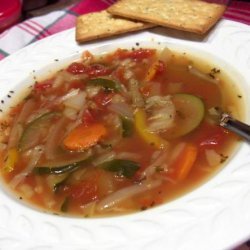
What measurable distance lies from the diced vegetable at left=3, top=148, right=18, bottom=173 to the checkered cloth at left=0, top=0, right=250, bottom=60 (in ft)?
5.05

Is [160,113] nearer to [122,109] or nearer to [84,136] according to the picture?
[122,109]

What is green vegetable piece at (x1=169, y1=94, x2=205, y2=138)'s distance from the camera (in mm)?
2893

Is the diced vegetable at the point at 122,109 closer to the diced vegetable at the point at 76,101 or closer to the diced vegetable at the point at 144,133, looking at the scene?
the diced vegetable at the point at 144,133

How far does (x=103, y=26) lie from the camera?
3.84 metres

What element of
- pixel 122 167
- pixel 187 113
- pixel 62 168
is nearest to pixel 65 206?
pixel 62 168

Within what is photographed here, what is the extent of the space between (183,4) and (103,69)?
2.91ft

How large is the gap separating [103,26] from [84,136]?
126cm

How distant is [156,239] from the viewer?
216cm

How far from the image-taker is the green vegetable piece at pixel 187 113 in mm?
2893

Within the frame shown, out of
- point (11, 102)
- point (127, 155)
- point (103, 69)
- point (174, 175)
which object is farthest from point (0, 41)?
point (174, 175)

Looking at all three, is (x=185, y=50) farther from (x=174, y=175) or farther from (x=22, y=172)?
(x=22, y=172)

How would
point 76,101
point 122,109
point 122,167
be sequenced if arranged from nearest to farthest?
point 122,167, point 122,109, point 76,101

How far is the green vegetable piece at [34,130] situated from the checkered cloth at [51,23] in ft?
4.37

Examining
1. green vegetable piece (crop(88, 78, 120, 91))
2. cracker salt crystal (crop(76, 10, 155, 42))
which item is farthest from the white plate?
cracker salt crystal (crop(76, 10, 155, 42))
